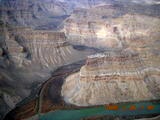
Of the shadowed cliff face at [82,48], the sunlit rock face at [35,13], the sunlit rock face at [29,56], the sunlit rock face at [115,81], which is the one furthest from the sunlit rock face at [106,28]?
the sunlit rock face at [115,81]

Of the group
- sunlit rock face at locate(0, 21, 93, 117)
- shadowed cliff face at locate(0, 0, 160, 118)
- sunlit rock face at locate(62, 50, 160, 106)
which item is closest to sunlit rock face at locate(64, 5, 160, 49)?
shadowed cliff face at locate(0, 0, 160, 118)

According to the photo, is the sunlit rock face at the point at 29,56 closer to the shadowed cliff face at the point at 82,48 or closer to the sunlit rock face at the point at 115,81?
the shadowed cliff face at the point at 82,48

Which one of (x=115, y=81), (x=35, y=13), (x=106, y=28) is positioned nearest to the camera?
(x=115, y=81)

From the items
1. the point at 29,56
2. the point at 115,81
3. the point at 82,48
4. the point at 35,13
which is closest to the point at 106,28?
the point at 82,48

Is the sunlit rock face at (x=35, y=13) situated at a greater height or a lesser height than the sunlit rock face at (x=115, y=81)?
greater

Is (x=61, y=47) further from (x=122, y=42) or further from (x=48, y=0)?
(x=48, y=0)

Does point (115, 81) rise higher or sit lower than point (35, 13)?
lower

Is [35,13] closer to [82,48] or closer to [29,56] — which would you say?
[82,48]

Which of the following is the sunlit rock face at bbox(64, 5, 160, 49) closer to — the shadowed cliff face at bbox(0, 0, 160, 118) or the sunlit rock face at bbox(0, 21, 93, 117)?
the shadowed cliff face at bbox(0, 0, 160, 118)

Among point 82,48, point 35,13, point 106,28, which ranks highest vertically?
point 35,13
